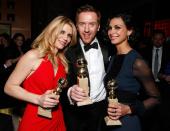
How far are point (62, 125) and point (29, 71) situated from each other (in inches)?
21.8

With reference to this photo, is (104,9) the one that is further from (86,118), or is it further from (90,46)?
(86,118)

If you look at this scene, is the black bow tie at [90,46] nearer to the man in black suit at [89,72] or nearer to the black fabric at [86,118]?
the man in black suit at [89,72]

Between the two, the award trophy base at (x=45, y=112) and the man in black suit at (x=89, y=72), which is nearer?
the award trophy base at (x=45, y=112)

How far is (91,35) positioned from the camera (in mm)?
2914

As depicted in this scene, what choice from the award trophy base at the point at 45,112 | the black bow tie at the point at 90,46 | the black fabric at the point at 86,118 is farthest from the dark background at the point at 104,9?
the award trophy base at the point at 45,112

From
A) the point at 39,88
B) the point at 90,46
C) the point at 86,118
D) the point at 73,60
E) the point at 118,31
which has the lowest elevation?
the point at 86,118

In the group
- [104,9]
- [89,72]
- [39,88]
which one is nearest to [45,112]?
[39,88]

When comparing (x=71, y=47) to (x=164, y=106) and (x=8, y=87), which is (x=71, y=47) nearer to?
(x=8, y=87)

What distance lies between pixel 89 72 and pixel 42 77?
25.3 inches

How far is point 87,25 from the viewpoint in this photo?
2.87 m

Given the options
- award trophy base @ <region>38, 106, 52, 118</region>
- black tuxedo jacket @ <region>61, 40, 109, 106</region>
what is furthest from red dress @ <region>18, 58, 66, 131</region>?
black tuxedo jacket @ <region>61, 40, 109, 106</region>

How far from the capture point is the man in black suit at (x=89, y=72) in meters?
2.88

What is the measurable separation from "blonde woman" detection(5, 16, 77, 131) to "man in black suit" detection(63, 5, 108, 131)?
25cm

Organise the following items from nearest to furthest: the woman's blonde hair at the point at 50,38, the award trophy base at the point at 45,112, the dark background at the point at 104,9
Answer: the award trophy base at the point at 45,112 → the woman's blonde hair at the point at 50,38 → the dark background at the point at 104,9
